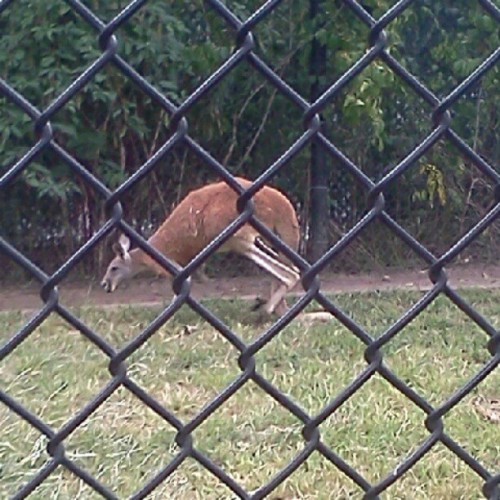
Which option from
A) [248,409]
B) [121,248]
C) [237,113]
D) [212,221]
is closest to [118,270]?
[121,248]

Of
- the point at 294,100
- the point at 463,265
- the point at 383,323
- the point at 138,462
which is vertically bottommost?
the point at 463,265

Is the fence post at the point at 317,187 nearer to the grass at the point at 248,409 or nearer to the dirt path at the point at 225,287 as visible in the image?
the dirt path at the point at 225,287

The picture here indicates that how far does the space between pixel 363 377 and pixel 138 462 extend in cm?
234

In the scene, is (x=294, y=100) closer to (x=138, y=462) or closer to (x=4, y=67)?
(x=138, y=462)

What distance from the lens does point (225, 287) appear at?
25.4 ft

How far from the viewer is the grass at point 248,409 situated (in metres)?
3.64

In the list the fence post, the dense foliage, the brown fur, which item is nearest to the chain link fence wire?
the brown fur

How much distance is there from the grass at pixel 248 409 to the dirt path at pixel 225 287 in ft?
2.89

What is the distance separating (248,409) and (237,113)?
3.95 m

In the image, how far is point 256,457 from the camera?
3855mm

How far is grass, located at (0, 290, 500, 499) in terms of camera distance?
3641 millimetres

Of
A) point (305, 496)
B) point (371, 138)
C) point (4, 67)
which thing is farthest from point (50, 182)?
point (305, 496)

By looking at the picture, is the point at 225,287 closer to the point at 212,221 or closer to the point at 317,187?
the point at 317,187

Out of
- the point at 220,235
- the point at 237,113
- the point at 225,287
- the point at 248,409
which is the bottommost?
the point at 225,287
